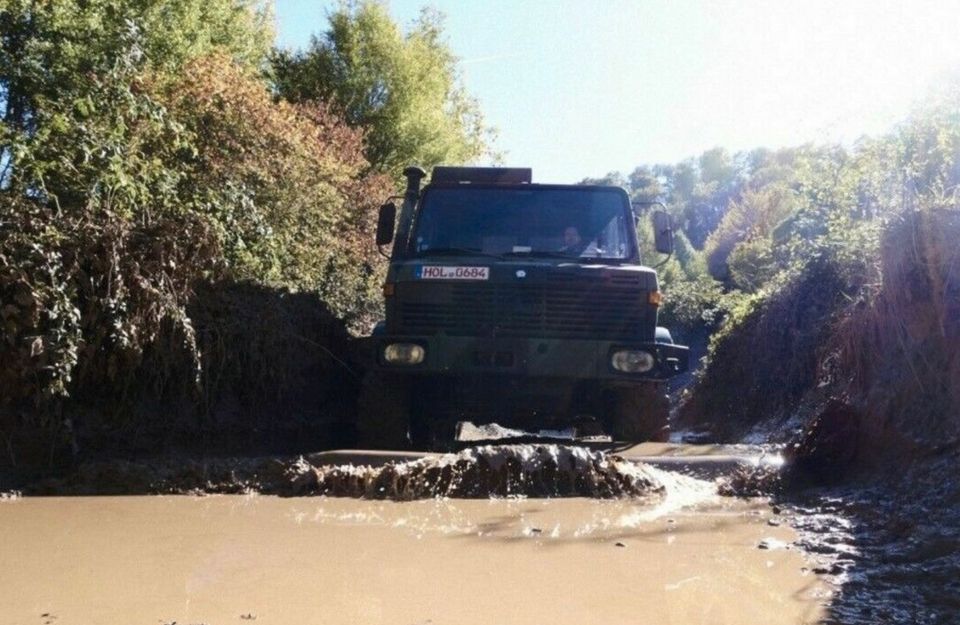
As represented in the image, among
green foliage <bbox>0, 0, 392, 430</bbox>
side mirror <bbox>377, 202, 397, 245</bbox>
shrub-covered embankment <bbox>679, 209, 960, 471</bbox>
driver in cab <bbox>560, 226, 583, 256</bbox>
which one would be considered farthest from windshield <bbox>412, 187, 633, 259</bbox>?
shrub-covered embankment <bbox>679, 209, 960, 471</bbox>

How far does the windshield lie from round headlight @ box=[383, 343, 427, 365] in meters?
0.93

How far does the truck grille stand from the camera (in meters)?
6.30

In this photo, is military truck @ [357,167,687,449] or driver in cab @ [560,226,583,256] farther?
driver in cab @ [560,226,583,256]

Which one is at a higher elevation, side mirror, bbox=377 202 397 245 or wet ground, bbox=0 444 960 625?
side mirror, bbox=377 202 397 245

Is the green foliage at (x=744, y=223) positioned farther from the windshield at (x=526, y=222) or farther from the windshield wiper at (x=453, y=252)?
the windshield wiper at (x=453, y=252)

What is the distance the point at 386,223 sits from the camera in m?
7.48

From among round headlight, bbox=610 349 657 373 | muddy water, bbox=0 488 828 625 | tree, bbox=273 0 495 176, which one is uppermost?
tree, bbox=273 0 495 176

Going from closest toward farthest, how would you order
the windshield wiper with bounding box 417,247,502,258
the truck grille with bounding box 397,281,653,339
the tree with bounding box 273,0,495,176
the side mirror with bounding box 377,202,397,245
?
the truck grille with bounding box 397,281,653,339 < the windshield wiper with bounding box 417,247,502,258 < the side mirror with bounding box 377,202,397,245 < the tree with bounding box 273,0,495,176

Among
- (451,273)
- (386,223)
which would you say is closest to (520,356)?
(451,273)

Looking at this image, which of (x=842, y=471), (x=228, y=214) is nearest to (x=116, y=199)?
(x=228, y=214)

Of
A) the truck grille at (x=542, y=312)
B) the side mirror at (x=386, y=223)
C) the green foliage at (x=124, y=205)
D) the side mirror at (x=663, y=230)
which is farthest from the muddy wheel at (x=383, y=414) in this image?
the side mirror at (x=663, y=230)

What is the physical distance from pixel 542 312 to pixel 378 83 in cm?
1661

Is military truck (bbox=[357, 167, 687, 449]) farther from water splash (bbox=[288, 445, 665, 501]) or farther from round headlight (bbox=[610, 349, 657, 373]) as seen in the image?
water splash (bbox=[288, 445, 665, 501])

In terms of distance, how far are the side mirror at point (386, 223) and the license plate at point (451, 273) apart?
117 centimetres
